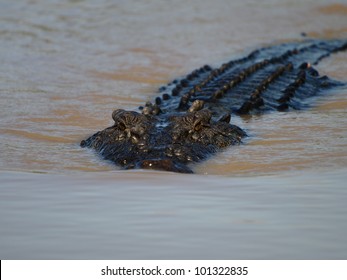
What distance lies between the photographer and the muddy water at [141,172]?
462cm

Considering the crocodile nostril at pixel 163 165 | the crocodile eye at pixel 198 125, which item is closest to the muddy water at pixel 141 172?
the crocodile nostril at pixel 163 165

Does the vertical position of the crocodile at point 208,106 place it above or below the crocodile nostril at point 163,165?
above

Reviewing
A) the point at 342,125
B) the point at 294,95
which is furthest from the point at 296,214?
the point at 294,95

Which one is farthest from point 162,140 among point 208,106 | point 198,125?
point 208,106

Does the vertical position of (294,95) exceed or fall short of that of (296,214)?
it exceeds it

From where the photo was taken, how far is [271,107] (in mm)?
9078

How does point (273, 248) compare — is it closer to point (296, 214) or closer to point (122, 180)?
point (296, 214)

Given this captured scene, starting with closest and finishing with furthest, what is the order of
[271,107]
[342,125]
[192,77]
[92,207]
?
[92,207]
[342,125]
[271,107]
[192,77]

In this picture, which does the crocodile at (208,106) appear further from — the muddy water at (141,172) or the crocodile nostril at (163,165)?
the muddy water at (141,172)

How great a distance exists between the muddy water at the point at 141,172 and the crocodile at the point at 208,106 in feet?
0.57

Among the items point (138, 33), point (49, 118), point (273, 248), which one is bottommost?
point (273, 248)

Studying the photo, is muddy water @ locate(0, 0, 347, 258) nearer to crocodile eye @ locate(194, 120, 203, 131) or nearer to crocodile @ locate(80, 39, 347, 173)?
crocodile @ locate(80, 39, 347, 173)

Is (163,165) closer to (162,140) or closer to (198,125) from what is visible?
(162,140)

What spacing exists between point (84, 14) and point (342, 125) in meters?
8.77
